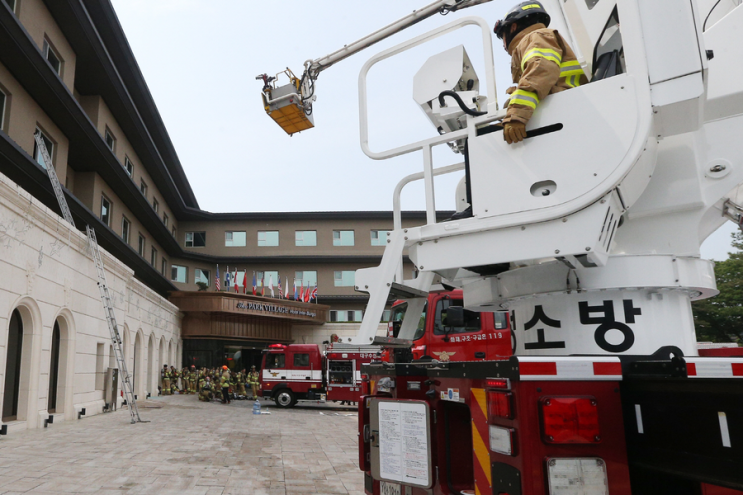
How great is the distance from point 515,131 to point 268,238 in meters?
42.7

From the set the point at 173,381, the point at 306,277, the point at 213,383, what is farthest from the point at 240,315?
the point at 213,383

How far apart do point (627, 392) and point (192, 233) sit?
147 feet

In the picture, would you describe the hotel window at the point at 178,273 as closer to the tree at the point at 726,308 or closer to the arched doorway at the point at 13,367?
the arched doorway at the point at 13,367

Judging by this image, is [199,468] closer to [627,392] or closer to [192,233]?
[627,392]

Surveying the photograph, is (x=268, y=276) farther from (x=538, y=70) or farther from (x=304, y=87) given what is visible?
(x=538, y=70)

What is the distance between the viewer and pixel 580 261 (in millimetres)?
3209

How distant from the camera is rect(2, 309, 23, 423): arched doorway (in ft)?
40.0

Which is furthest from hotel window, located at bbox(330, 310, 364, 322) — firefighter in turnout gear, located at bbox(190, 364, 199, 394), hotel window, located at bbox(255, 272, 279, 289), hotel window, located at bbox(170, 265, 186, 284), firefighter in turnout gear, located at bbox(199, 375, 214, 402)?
firefighter in turnout gear, located at bbox(199, 375, 214, 402)

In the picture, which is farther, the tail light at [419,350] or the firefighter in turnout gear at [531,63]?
the tail light at [419,350]

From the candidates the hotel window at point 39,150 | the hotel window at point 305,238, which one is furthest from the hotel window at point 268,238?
the hotel window at point 39,150

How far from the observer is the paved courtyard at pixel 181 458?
7289 millimetres

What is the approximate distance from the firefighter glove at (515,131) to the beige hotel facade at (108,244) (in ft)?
36.8

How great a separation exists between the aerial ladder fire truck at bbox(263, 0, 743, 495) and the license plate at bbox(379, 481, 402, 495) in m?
0.01

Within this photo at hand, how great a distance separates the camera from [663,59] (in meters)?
3.05
